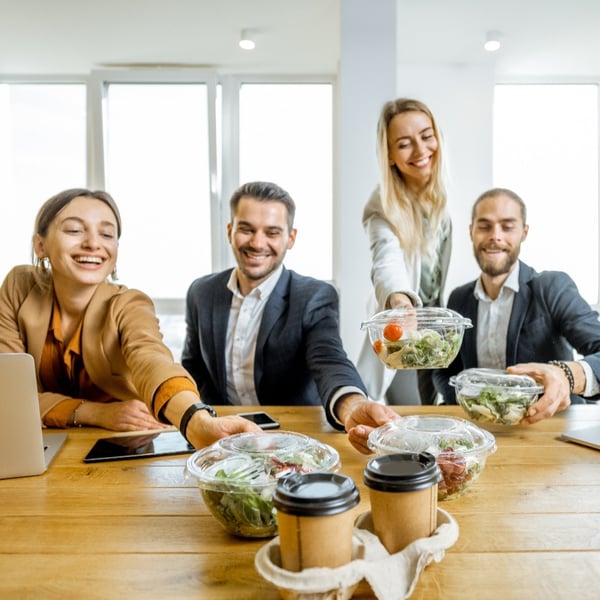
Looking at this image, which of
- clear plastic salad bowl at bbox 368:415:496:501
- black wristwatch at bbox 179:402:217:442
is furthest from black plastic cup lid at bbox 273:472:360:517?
black wristwatch at bbox 179:402:217:442

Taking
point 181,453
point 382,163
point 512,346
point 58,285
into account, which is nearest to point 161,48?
point 382,163

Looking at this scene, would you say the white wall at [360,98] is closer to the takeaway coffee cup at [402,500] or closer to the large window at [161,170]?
the large window at [161,170]

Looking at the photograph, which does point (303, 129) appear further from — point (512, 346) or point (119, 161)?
point (512, 346)

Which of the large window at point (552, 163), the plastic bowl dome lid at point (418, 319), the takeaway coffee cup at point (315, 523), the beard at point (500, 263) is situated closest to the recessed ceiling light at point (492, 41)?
the large window at point (552, 163)

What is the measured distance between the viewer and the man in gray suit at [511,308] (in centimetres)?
205

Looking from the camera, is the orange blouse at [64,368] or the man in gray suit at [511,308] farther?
the man in gray suit at [511,308]

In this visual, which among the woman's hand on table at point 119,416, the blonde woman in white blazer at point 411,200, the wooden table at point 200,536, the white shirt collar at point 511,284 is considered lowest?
the wooden table at point 200,536

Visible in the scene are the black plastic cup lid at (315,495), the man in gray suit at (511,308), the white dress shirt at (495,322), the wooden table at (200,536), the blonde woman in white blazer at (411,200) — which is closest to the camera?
the black plastic cup lid at (315,495)

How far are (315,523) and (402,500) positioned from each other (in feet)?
0.43

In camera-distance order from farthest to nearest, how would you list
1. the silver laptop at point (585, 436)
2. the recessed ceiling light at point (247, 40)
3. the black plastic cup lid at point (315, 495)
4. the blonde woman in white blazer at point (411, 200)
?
the recessed ceiling light at point (247, 40) < the blonde woman in white blazer at point (411, 200) < the silver laptop at point (585, 436) < the black plastic cup lid at point (315, 495)

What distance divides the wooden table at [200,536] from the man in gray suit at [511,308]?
0.82 m

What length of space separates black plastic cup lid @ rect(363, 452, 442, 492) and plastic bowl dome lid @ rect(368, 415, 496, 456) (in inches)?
9.5

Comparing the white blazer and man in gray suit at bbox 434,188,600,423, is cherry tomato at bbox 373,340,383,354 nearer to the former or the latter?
the white blazer

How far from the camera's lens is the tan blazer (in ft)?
5.47
